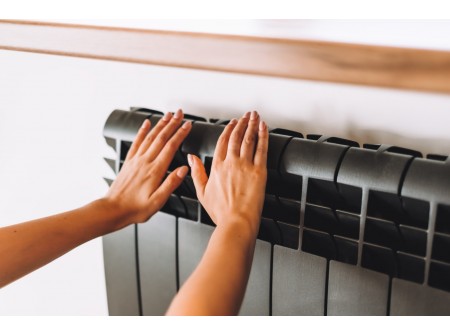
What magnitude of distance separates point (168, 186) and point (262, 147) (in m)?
0.18

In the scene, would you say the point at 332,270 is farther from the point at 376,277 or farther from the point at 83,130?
the point at 83,130

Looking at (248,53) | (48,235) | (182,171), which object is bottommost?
(48,235)

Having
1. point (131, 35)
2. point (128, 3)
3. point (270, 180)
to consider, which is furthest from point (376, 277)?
point (128, 3)

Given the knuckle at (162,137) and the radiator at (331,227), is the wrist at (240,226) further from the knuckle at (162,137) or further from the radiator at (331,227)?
the knuckle at (162,137)

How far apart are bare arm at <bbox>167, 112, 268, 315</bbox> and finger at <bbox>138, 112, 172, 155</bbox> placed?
0.09 m

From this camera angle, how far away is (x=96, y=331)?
2.37 ft

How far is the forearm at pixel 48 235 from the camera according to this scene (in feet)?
2.82

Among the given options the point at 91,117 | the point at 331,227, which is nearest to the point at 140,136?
the point at 91,117

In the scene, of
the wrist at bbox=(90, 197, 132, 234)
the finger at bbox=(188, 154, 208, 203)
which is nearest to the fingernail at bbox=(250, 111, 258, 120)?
the finger at bbox=(188, 154, 208, 203)

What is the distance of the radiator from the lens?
0.71 meters

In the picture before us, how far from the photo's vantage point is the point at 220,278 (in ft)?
2.27

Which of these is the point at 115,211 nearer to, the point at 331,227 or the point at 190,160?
the point at 190,160

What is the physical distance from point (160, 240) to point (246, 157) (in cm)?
26

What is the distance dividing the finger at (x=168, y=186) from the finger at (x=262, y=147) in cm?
14
